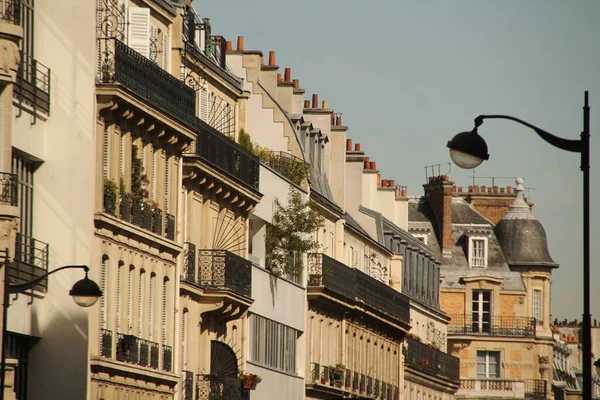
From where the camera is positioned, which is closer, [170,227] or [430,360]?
[170,227]

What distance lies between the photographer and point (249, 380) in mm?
52969

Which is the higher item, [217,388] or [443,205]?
[443,205]

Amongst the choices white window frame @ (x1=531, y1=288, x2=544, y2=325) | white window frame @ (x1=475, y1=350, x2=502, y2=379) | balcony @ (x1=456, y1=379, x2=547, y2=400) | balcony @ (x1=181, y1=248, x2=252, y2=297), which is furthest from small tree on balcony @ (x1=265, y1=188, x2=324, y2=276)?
white window frame @ (x1=531, y1=288, x2=544, y2=325)

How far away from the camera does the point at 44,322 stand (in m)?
37.8

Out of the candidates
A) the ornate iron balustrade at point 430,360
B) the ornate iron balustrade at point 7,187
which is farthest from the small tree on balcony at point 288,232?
the ornate iron balustrade at point 430,360

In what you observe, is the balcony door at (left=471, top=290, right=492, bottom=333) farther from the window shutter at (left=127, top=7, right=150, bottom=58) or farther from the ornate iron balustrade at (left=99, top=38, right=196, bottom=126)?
the window shutter at (left=127, top=7, right=150, bottom=58)

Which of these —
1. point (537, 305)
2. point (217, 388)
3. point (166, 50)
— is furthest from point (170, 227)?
point (537, 305)

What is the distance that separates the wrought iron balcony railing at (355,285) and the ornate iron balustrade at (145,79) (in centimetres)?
1795

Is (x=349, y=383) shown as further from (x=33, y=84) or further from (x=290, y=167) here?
(x=33, y=84)

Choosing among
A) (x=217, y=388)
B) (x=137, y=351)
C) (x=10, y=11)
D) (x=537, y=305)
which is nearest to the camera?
(x=10, y=11)

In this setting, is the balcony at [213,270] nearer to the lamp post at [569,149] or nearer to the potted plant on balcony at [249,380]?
the potted plant on balcony at [249,380]

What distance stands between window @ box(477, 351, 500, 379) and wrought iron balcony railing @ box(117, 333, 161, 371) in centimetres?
6640

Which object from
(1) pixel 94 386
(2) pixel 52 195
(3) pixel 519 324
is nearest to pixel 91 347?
(1) pixel 94 386

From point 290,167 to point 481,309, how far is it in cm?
5346
